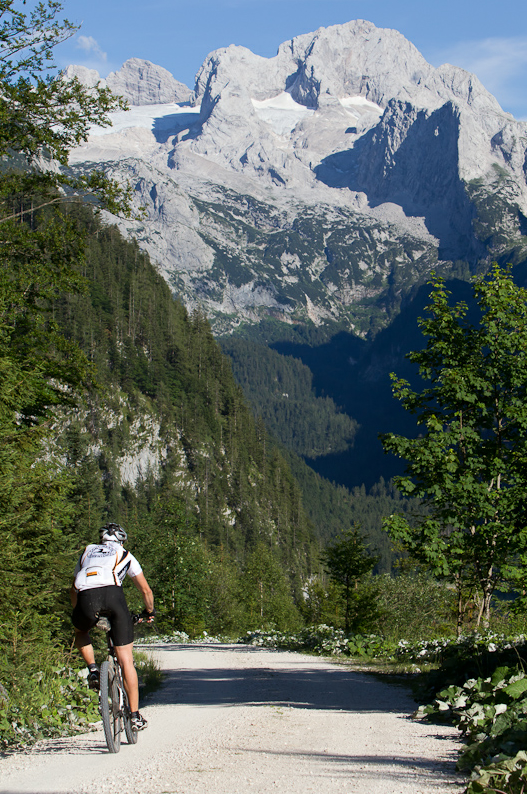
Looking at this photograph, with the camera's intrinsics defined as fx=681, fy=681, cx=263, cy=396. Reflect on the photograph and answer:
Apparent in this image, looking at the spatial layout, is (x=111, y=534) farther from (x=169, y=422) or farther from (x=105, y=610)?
(x=169, y=422)

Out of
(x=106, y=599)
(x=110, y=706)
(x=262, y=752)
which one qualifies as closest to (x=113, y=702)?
(x=110, y=706)

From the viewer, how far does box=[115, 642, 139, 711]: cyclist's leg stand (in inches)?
287

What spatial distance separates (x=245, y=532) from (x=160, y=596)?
11383cm

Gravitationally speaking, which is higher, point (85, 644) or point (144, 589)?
point (144, 589)

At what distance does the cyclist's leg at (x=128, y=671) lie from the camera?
7.29 m

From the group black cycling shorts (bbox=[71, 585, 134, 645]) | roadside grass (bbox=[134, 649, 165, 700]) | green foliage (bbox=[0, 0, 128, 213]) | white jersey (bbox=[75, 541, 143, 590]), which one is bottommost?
roadside grass (bbox=[134, 649, 165, 700])

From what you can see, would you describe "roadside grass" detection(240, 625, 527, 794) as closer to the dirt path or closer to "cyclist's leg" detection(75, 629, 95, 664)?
the dirt path

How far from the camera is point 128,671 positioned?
7398 mm

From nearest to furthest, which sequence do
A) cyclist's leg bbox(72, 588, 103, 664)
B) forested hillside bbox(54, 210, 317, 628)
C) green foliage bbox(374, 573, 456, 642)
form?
cyclist's leg bbox(72, 588, 103, 664)
green foliage bbox(374, 573, 456, 642)
forested hillside bbox(54, 210, 317, 628)

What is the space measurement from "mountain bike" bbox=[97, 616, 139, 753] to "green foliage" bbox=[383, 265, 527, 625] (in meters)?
7.65

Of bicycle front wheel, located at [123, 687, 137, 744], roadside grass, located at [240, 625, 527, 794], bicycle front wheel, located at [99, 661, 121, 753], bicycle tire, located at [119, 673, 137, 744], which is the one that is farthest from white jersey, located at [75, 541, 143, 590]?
roadside grass, located at [240, 625, 527, 794]

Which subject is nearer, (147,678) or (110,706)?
(110,706)

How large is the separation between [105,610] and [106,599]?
12 cm

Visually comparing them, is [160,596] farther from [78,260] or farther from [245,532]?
[245,532]
